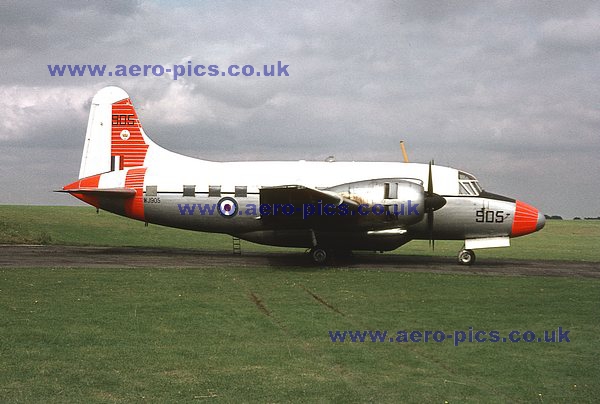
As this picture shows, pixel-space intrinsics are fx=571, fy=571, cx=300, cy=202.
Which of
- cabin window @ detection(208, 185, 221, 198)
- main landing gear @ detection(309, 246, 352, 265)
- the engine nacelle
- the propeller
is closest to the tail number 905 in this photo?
the propeller

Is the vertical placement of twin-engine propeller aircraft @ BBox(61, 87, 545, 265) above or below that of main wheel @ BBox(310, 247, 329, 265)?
above

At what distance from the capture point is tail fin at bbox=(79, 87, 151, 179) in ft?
88.1

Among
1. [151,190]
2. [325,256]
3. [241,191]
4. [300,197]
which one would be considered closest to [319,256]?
[325,256]

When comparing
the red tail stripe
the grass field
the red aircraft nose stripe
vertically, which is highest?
the red tail stripe

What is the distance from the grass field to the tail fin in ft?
27.2

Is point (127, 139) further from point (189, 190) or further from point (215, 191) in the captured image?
point (215, 191)

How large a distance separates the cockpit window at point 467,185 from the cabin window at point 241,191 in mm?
9016

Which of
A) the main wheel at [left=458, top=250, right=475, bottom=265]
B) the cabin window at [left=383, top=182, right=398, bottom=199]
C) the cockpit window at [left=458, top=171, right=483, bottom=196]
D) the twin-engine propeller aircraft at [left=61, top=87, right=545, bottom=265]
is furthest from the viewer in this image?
the main wheel at [left=458, top=250, right=475, bottom=265]

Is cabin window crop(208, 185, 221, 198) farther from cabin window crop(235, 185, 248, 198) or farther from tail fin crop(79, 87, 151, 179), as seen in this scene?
tail fin crop(79, 87, 151, 179)

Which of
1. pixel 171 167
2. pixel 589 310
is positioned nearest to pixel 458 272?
pixel 589 310

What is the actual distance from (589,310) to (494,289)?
3367 mm

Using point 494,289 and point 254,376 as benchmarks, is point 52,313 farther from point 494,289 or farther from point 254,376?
point 494,289

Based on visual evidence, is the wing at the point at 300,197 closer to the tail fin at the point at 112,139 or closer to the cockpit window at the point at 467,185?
the cockpit window at the point at 467,185

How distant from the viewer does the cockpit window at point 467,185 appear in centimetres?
2385
